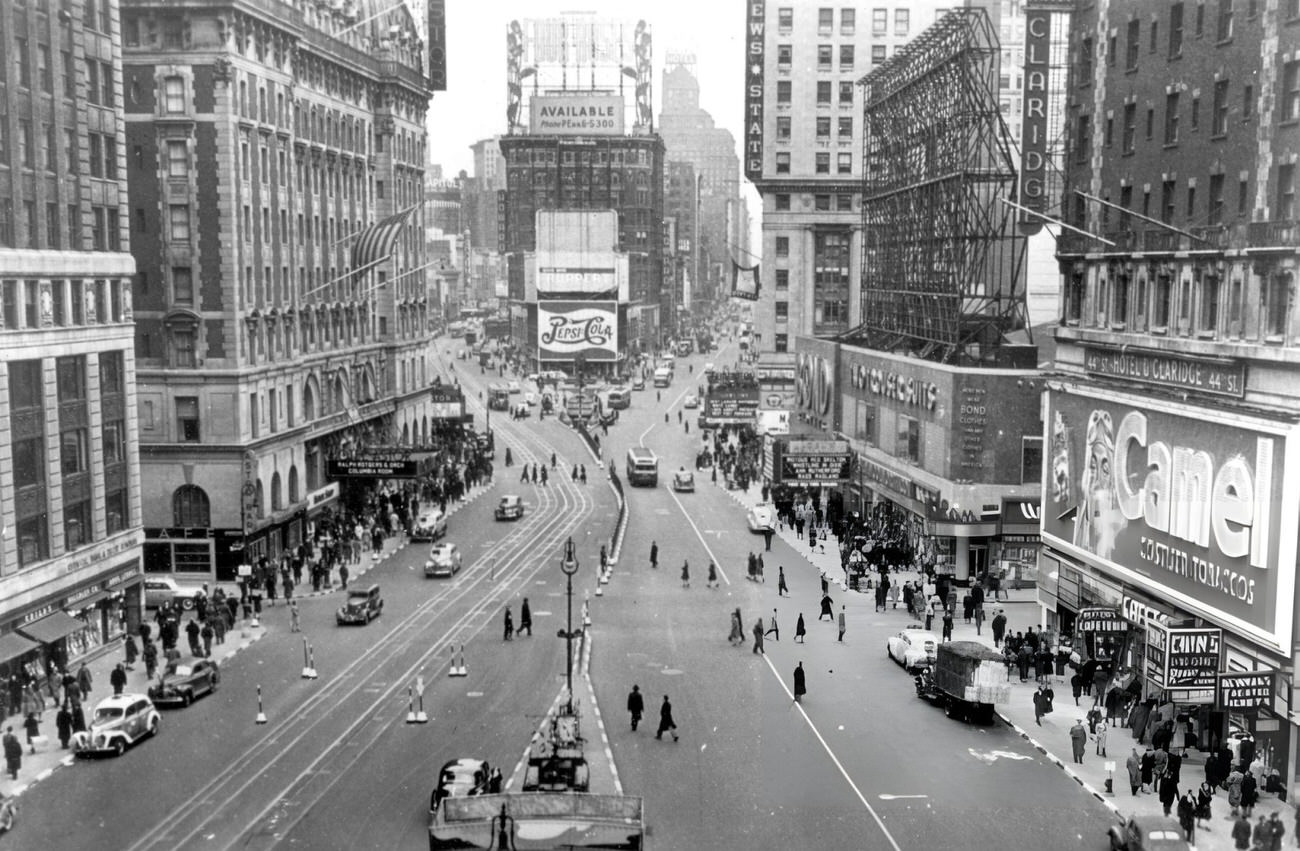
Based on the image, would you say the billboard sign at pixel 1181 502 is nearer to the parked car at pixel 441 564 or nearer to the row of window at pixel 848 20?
the parked car at pixel 441 564

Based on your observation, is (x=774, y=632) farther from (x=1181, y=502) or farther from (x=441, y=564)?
(x=441, y=564)

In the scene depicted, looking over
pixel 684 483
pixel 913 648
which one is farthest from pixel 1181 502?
pixel 684 483

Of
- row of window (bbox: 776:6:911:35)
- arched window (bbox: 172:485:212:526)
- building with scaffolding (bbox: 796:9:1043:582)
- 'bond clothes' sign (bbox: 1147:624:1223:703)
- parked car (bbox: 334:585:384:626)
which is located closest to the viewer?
'bond clothes' sign (bbox: 1147:624:1223:703)

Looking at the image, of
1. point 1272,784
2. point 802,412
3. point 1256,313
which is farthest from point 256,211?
point 1272,784

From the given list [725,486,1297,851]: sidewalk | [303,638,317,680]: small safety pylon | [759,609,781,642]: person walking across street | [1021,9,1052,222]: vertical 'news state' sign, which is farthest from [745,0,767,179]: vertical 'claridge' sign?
[303,638,317,680]: small safety pylon

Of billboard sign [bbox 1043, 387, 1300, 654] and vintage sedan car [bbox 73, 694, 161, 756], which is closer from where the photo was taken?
billboard sign [bbox 1043, 387, 1300, 654]

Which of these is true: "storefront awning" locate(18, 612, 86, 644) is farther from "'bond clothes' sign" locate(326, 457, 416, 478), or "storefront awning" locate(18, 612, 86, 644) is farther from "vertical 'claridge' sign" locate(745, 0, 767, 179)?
"vertical 'claridge' sign" locate(745, 0, 767, 179)

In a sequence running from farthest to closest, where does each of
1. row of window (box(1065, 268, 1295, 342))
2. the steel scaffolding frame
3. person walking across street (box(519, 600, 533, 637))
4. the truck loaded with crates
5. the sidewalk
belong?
the steel scaffolding frame
person walking across street (box(519, 600, 533, 637))
the truck loaded with crates
row of window (box(1065, 268, 1295, 342))
the sidewalk

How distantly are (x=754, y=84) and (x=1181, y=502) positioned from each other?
8330 cm

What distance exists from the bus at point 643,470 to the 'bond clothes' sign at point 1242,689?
61.6 m

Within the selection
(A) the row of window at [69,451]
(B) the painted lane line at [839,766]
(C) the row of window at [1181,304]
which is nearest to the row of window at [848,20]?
(C) the row of window at [1181,304]

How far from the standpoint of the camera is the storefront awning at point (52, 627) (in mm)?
43969

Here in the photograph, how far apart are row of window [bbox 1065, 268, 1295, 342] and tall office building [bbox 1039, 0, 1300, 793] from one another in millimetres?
69

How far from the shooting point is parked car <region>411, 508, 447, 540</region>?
73375 millimetres
